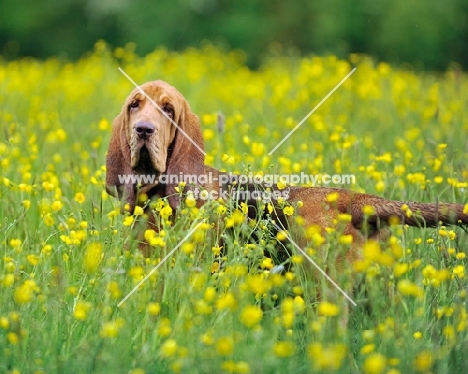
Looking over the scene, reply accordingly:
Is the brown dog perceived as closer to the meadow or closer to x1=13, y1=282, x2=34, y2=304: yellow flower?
the meadow

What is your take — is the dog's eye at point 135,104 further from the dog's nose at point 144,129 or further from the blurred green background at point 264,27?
the blurred green background at point 264,27

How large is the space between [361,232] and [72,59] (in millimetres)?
15442

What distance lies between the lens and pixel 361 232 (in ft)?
13.4

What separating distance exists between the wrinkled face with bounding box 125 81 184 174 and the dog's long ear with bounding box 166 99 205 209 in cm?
5

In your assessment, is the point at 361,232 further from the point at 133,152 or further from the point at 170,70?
the point at 170,70

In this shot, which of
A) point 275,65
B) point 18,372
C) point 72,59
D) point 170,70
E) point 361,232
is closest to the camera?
point 18,372

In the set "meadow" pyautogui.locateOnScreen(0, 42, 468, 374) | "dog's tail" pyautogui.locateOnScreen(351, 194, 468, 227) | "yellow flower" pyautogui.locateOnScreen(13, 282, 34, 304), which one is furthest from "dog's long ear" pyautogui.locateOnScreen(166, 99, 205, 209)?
"yellow flower" pyautogui.locateOnScreen(13, 282, 34, 304)

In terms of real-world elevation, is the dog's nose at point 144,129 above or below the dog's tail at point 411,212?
above

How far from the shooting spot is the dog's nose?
432 centimetres

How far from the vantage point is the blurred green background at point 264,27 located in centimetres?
1653

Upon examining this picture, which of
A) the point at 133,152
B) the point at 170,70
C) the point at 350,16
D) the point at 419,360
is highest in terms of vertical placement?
the point at 350,16

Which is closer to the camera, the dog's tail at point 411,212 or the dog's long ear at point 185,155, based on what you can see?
the dog's tail at point 411,212

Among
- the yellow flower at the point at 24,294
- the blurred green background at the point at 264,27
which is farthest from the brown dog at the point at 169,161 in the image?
the blurred green background at the point at 264,27

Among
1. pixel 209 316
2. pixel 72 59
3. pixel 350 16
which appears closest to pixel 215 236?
pixel 209 316
